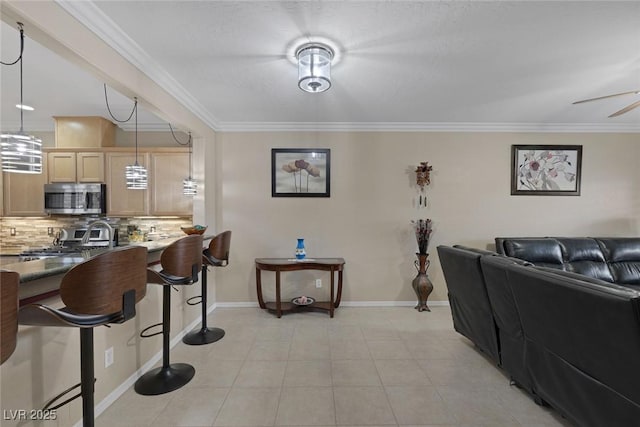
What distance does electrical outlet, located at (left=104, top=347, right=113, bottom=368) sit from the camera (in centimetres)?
182

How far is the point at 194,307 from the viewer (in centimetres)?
306

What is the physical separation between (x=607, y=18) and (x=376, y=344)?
118 inches

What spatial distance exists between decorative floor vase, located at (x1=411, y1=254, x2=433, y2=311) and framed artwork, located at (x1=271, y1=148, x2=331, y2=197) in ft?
5.05

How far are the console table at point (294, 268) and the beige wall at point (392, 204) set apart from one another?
22 cm

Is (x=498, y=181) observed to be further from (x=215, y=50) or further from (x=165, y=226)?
(x=165, y=226)

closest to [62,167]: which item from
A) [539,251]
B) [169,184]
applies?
[169,184]

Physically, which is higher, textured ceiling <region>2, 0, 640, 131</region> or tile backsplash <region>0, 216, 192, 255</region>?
textured ceiling <region>2, 0, 640, 131</region>

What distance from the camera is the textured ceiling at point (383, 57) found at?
1638mm

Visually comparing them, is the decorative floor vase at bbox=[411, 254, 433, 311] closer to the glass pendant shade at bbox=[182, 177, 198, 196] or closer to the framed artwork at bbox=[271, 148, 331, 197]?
the framed artwork at bbox=[271, 148, 331, 197]

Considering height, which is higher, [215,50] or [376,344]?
[215,50]

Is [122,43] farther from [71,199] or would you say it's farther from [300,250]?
[71,199]

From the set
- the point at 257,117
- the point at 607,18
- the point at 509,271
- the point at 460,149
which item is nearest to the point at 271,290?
the point at 257,117

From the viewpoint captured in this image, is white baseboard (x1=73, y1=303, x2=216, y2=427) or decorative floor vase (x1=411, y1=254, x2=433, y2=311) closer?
white baseboard (x1=73, y1=303, x2=216, y2=427)

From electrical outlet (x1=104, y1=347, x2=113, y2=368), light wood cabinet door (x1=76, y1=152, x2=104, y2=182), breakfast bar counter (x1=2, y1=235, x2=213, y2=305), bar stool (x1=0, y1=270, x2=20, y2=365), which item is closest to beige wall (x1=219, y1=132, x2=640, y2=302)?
light wood cabinet door (x1=76, y1=152, x2=104, y2=182)
